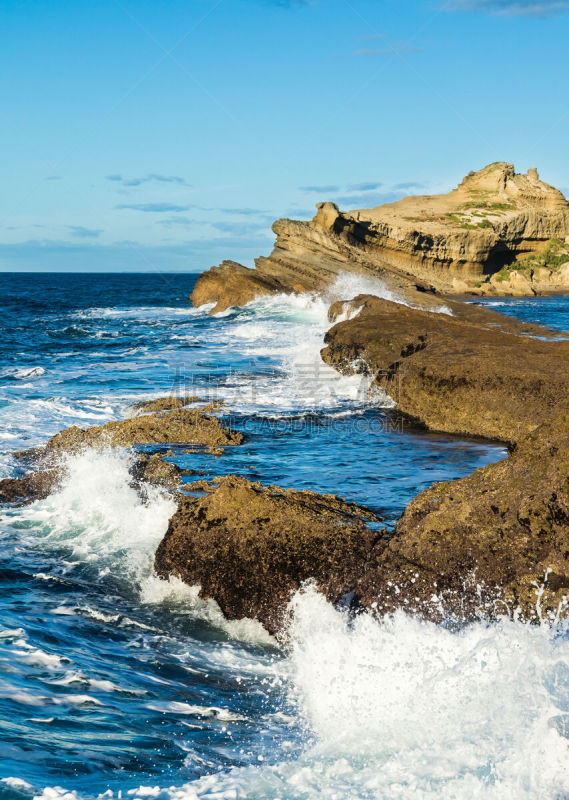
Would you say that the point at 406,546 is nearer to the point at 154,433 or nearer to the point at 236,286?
the point at 154,433

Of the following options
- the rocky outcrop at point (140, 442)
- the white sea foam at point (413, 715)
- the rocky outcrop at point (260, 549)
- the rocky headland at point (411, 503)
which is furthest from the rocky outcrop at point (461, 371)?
the white sea foam at point (413, 715)

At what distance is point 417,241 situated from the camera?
50.9m

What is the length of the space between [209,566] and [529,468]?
2.44 metres

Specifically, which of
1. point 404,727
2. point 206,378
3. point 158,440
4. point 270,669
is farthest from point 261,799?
point 206,378

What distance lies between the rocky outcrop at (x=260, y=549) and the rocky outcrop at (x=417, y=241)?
2765cm

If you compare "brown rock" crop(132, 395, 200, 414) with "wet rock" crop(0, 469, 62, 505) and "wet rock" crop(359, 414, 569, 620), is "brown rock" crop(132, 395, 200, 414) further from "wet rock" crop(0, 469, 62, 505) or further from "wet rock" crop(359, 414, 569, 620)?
"wet rock" crop(359, 414, 569, 620)

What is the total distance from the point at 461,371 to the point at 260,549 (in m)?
6.67

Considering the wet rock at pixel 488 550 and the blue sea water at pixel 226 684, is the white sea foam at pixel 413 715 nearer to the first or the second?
the blue sea water at pixel 226 684

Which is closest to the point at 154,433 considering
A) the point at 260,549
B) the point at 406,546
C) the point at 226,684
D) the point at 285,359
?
the point at 260,549

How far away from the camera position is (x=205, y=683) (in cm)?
431

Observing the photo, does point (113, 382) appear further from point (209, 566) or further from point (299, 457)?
point (209, 566)

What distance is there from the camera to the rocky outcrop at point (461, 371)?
33.1 feet

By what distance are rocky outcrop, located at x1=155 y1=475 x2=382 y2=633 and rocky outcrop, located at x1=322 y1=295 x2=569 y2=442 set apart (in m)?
4.35

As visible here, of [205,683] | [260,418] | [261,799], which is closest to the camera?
[261,799]
